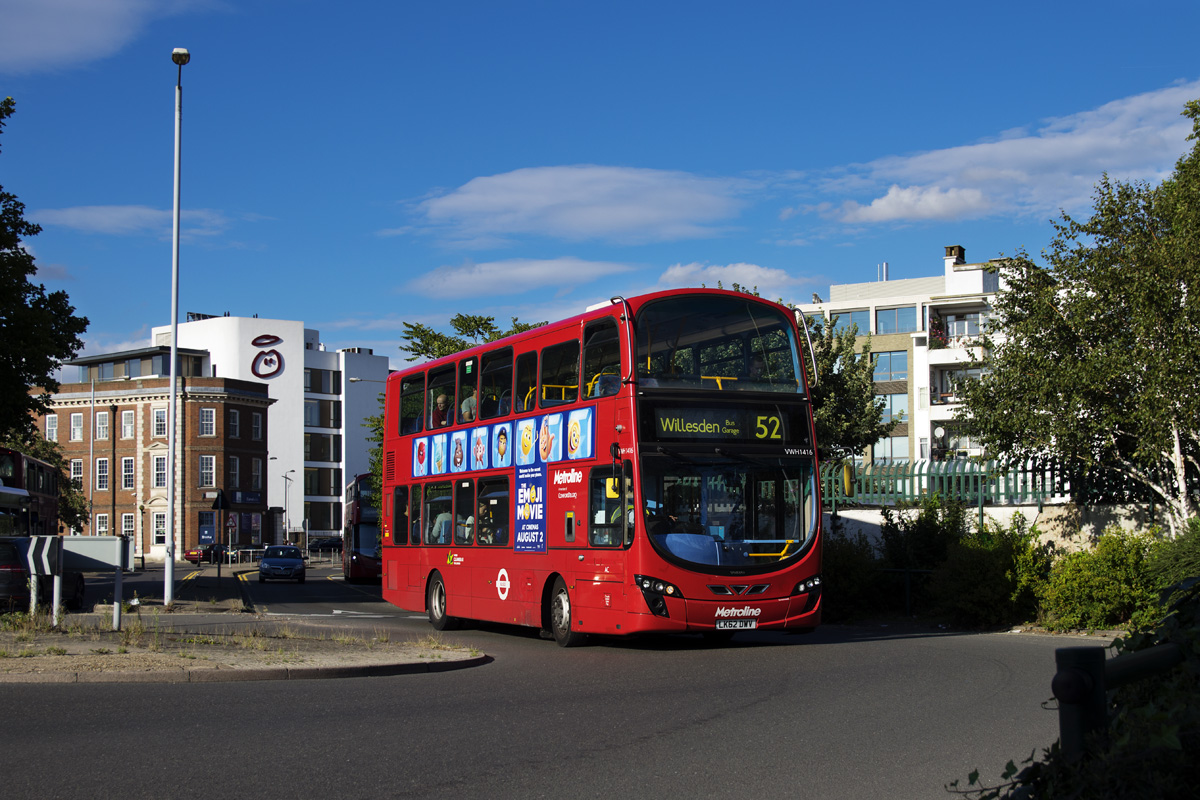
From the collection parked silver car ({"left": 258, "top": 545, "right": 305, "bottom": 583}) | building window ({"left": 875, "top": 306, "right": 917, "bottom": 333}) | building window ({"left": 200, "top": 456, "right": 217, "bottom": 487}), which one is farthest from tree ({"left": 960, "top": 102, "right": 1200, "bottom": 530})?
building window ({"left": 200, "top": 456, "right": 217, "bottom": 487})

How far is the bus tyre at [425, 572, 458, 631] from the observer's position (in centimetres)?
2075

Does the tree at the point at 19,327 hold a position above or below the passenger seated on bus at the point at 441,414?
above

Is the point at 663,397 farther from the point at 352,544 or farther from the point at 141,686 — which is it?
the point at 352,544

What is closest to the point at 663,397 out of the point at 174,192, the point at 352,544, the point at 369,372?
the point at 174,192

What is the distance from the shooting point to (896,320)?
261 ft

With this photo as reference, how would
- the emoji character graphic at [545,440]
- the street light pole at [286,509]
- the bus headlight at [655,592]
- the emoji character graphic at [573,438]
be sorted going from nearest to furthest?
the bus headlight at [655,592] < the emoji character graphic at [573,438] < the emoji character graphic at [545,440] < the street light pole at [286,509]

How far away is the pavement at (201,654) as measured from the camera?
12555mm

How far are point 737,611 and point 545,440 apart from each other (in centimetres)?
397

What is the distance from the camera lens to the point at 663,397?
15336 millimetres

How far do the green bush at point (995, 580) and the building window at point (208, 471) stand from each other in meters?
82.1

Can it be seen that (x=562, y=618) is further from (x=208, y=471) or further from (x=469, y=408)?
(x=208, y=471)

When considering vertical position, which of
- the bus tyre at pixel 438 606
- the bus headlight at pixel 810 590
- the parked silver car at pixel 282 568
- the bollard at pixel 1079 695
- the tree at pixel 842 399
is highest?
the tree at pixel 842 399

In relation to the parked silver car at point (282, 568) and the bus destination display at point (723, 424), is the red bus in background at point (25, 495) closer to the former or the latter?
the parked silver car at point (282, 568)

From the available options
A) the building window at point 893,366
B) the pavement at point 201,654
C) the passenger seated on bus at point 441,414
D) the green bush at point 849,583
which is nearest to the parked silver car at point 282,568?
the pavement at point 201,654
